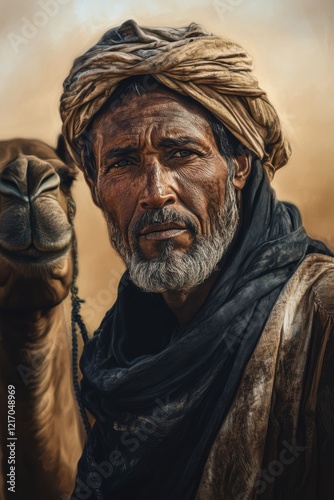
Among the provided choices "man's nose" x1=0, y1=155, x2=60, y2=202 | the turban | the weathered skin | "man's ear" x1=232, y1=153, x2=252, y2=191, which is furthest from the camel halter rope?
"man's ear" x1=232, y1=153, x2=252, y2=191

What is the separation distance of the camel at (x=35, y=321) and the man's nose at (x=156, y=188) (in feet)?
1.37

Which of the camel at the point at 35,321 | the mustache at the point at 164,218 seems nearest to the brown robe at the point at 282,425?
the mustache at the point at 164,218

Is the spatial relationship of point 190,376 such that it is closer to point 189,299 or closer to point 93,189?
point 189,299

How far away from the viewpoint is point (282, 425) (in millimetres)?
3379

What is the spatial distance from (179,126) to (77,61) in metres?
0.53

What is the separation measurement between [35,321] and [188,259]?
711mm

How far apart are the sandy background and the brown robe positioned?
0.53 meters

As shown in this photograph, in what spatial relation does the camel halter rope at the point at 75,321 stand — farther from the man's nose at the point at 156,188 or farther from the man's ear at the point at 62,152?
the man's nose at the point at 156,188

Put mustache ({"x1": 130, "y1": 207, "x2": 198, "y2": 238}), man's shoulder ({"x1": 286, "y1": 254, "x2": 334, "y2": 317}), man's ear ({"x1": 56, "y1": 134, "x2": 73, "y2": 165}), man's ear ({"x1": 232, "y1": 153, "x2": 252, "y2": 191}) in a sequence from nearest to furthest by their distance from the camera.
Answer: man's shoulder ({"x1": 286, "y1": 254, "x2": 334, "y2": 317}), mustache ({"x1": 130, "y1": 207, "x2": 198, "y2": 238}), man's ear ({"x1": 232, "y1": 153, "x2": 252, "y2": 191}), man's ear ({"x1": 56, "y1": 134, "x2": 73, "y2": 165})

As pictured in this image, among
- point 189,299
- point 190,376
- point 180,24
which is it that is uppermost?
point 180,24

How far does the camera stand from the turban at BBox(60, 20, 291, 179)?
3623 millimetres

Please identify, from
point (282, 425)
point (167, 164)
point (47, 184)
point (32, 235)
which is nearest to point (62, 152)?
point (47, 184)

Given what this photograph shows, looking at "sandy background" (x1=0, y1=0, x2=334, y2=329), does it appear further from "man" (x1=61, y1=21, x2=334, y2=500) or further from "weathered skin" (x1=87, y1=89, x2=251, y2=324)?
"weathered skin" (x1=87, y1=89, x2=251, y2=324)

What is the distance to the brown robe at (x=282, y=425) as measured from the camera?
3375mm
